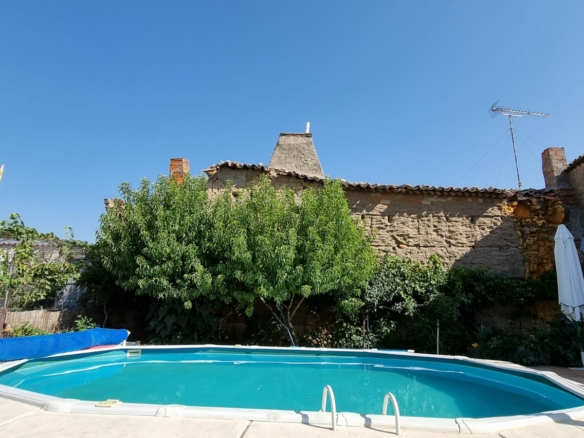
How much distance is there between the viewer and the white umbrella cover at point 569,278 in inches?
327

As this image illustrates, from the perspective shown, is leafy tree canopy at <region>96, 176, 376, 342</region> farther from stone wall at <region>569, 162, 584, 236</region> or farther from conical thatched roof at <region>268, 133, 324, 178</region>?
stone wall at <region>569, 162, 584, 236</region>

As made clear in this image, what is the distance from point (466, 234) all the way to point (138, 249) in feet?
30.9

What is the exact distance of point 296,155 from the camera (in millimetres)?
13406

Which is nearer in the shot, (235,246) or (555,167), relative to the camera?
(235,246)

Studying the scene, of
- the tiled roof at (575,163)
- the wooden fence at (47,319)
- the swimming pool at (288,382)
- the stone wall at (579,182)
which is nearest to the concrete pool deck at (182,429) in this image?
the swimming pool at (288,382)

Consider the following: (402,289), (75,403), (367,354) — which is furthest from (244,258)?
(75,403)

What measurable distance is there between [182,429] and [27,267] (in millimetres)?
9103

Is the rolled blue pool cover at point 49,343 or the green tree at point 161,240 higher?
the green tree at point 161,240

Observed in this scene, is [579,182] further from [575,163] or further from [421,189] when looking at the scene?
[421,189]

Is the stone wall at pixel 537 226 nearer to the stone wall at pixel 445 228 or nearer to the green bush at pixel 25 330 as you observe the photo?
the stone wall at pixel 445 228

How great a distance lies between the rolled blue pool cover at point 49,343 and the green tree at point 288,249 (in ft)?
9.23

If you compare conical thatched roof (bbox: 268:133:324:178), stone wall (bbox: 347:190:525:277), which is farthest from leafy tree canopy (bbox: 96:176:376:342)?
conical thatched roof (bbox: 268:133:324:178)

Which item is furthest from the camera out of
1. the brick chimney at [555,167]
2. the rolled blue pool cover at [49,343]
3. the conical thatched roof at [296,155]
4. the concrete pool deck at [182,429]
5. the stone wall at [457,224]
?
the conical thatched roof at [296,155]

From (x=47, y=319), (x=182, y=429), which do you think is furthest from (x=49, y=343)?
(x=182, y=429)
